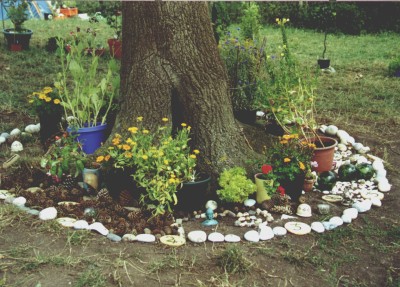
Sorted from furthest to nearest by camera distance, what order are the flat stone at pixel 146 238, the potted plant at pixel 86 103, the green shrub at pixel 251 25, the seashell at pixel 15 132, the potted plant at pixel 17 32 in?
the potted plant at pixel 17 32 → the green shrub at pixel 251 25 → the seashell at pixel 15 132 → the potted plant at pixel 86 103 → the flat stone at pixel 146 238

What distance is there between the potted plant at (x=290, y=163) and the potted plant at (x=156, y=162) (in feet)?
2.08

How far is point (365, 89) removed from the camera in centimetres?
729

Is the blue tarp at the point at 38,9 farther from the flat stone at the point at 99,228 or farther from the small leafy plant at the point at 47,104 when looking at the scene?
the flat stone at the point at 99,228

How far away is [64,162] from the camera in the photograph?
4.01 meters

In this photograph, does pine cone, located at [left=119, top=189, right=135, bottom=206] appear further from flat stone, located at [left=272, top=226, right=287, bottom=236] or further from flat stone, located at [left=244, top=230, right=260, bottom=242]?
flat stone, located at [left=272, top=226, right=287, bottom=236]

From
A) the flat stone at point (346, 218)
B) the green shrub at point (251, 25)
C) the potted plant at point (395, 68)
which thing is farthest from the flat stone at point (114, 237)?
the potted plant at point (395, 68)

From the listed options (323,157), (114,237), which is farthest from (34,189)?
(323,157)

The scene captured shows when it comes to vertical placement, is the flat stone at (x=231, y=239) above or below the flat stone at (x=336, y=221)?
above

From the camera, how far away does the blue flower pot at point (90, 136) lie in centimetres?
442

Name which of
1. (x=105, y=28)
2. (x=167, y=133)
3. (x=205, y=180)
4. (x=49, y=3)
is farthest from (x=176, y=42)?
(x=49, y=3)

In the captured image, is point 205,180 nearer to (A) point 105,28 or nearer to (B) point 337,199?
(B) point 337,199

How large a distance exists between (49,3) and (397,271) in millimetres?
13357

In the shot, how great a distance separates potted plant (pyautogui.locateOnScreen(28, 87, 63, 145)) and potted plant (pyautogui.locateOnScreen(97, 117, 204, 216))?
1.16m

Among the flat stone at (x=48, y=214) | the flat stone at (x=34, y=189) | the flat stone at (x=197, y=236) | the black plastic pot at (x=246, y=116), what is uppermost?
the black plastic pot at (x=246, y=116)
